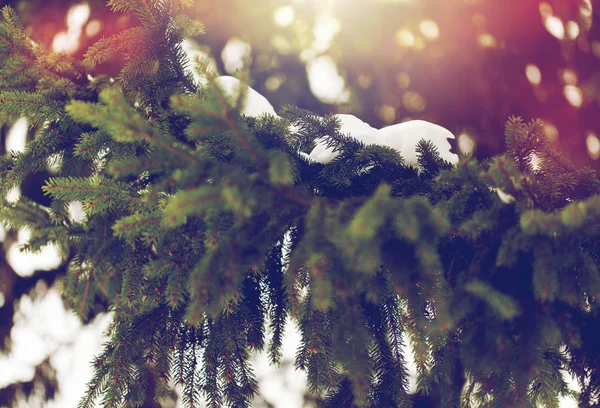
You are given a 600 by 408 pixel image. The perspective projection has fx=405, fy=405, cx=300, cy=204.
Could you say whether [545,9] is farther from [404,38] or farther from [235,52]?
[235,52]

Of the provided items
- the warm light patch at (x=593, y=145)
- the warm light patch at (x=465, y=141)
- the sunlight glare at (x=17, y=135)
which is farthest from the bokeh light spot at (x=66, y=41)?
the warm light patch at (x=593, y=145)

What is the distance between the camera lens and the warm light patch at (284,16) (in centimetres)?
252

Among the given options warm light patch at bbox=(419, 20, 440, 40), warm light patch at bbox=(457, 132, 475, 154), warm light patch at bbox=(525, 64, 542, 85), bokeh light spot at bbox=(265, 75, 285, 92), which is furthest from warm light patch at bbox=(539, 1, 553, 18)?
bokeh light spot at bbox=(265, 75, 285, 92)

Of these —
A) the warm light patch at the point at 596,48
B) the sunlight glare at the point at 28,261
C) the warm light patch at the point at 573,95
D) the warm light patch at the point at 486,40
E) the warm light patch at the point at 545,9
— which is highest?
the warm light patch at the point at 545,9

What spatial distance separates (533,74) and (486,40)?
1.22ft

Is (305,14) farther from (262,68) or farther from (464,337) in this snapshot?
(464,337)

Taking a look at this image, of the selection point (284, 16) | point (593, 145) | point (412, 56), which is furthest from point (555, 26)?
point (284, 16)

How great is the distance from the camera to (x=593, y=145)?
2535 mm

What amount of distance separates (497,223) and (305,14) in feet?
6.76

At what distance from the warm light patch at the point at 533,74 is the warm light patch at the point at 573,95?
19cm

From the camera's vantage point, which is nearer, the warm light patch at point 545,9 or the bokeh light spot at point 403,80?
the bokeh light spot at point 403,80

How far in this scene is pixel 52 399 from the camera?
101 inches

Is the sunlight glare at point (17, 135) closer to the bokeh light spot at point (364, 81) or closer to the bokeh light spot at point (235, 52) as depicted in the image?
the bokeh light spot at point (235, 52)

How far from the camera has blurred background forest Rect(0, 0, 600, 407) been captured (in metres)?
2.48
